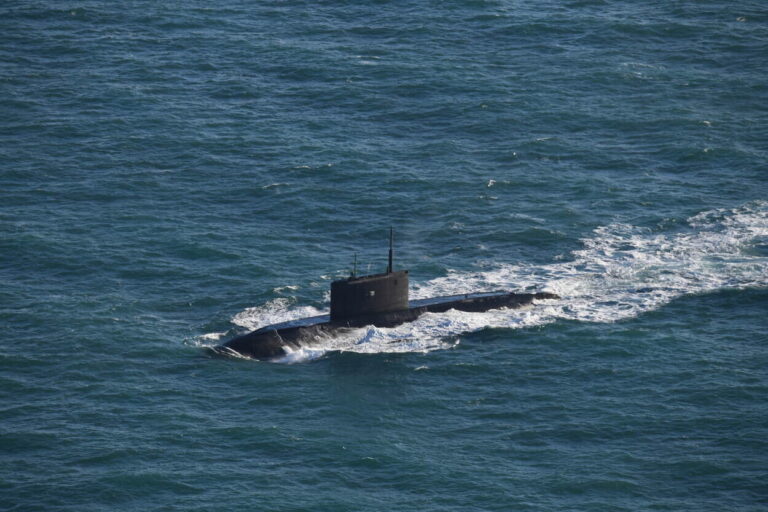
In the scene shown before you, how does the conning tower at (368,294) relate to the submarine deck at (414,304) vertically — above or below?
above

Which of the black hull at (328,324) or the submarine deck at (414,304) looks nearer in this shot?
the black hull at (328,324)

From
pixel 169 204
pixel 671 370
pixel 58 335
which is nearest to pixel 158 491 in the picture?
pixel 58 335

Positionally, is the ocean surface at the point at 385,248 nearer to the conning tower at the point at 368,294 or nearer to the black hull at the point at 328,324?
the black hull at the point at 328,324

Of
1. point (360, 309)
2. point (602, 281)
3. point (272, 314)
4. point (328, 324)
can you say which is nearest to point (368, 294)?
point (360, 309)

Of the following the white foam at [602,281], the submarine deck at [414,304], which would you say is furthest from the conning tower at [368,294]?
the white foam at [602,281]

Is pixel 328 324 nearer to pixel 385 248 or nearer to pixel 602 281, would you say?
pixel 385 248

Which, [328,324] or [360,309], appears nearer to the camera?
[328,324]

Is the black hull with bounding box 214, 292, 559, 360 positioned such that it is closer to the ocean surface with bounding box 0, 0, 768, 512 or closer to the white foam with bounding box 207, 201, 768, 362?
the white foam with bounding box 207, 201, 768, 362

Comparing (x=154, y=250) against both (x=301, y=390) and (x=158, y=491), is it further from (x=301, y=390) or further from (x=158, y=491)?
(x=158, y=491)
